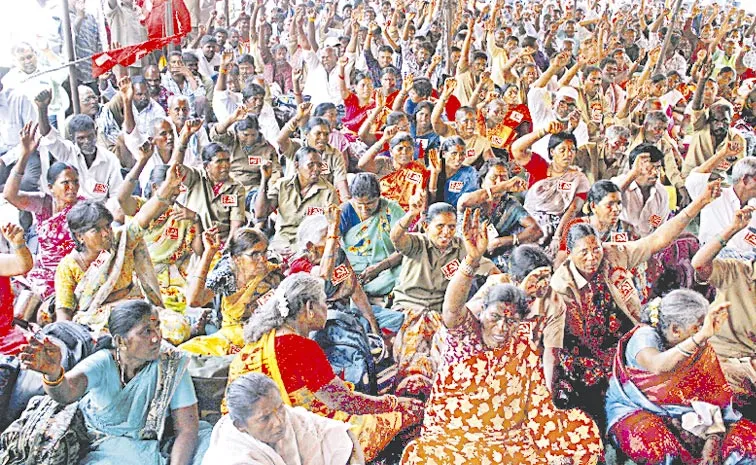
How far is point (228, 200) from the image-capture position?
4.38 m

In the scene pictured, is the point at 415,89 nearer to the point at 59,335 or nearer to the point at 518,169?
the point at 518,169

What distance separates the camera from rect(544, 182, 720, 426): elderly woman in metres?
3.12

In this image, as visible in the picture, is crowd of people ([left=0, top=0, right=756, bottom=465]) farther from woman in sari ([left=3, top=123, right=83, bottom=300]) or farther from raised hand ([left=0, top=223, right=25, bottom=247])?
raised hand ([left=0, top=223, right=25, bottom=247])

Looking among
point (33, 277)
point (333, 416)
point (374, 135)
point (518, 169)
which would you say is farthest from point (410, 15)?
point (333, 416)

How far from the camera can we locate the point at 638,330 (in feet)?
9.66

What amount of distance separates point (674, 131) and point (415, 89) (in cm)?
219

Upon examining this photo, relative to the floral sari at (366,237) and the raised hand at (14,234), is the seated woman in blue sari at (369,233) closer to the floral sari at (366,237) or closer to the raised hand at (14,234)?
the floral sari at (366,237)

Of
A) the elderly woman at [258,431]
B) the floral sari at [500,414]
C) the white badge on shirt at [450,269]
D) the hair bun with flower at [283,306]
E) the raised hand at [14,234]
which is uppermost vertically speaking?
the raised hand at [14,234]

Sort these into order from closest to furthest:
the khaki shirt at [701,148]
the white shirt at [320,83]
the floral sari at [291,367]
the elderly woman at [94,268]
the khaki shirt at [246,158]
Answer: the floral sari at [291,367] < the elderly woman at [94,268] < the khaki shirt at [246,158] < the khaki shirt at [701,148] < the white shirt at [320,83]

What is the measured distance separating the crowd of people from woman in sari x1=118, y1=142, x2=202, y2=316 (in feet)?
0.04

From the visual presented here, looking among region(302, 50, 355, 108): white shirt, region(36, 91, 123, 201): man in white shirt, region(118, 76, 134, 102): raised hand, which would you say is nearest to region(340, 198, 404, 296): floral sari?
region(36, 91, 123, 201): man in white shirt

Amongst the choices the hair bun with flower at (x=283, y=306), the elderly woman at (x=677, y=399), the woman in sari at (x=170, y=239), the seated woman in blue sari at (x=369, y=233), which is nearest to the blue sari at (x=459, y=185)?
the seated woman in blue sari at (x=369, y=233)

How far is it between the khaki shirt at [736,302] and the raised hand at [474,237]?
1.18 metres

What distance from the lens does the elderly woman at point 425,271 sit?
11.4 feet
